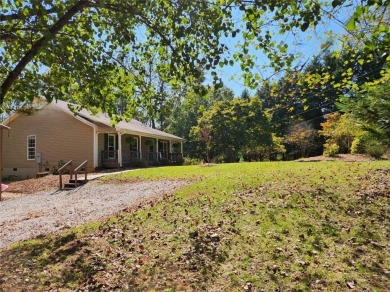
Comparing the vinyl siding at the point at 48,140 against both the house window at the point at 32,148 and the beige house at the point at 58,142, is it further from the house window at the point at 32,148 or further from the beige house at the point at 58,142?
the house window at the point at 32,148

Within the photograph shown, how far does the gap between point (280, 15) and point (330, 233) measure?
371 cm

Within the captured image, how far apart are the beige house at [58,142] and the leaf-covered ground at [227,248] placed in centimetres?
1511

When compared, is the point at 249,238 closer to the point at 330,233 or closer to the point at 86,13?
the point at 330,233

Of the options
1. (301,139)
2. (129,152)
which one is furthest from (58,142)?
(301,139)

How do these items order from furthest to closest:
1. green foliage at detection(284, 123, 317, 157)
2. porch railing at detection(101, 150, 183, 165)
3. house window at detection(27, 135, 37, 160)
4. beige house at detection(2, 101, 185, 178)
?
green foliage at detection(284, 123, 317, 157) < house window at detection(27, 135, 37, 160) < porch railing at detection(101, 150, 183, 165) < beige house at detection(2, 101, 185, 178)

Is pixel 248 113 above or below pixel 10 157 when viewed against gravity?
above

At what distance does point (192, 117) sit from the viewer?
44.2 metres

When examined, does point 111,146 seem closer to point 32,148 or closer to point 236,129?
point 32,148

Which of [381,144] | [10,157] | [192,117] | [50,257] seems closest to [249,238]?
[50,257]

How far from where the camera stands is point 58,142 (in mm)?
23172

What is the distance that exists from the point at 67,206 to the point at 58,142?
13718 mm

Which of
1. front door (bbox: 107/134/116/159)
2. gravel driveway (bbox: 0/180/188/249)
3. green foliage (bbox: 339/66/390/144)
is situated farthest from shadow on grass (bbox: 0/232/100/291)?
front door (bbox: 107/134/116/159)

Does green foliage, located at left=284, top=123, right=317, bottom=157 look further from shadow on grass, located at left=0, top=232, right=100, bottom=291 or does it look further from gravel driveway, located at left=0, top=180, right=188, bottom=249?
shadow on grass, located at left=0, top=232, right=100, bottom=291

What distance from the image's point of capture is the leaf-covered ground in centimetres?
436
